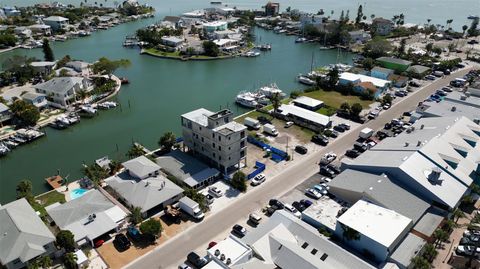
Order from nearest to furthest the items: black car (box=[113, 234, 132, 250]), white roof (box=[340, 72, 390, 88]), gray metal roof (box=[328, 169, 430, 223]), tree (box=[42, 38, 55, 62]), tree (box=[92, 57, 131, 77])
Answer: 1. black car (box=[113, 234, 132, 250])
2. gray metal roof (box=[328, 169, 430, 223])
3. white roof (box=[340, 72, 390, 88])
4. tree (box=[92, 57, 131, 77])
5. tree (box=[42, 38, 55, 62])

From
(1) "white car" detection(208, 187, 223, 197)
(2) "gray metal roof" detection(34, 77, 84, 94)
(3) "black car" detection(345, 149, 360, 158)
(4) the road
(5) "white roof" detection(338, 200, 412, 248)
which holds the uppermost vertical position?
(2) "gray metal roof" detection(34, 77, 84, 94)

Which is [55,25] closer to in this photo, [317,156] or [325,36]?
[325,36]

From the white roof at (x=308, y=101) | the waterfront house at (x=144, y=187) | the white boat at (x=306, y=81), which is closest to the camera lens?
the waterfront house at (x=144, y=187)

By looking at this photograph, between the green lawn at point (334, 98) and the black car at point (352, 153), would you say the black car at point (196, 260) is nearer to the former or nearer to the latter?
the black car at point (352, 153)

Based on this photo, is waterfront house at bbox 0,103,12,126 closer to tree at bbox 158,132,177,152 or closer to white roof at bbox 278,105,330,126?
tree at bbox 158,132,177,152

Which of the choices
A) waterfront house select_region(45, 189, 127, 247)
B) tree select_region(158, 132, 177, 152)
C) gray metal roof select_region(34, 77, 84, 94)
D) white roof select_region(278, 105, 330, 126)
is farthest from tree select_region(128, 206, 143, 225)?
gray metal roof select_region(34, 77, 84, 94)

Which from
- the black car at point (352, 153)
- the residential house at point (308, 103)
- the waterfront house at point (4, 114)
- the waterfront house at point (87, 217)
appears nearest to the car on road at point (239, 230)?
the waterfront house at point (87, 217)

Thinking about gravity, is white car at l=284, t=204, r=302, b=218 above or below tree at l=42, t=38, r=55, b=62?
below
